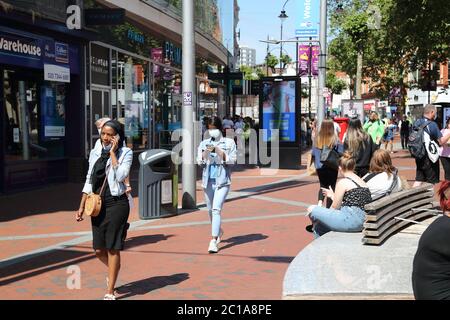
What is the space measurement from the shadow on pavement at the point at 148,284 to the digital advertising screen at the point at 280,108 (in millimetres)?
14734

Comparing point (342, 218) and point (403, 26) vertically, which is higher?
point (403, 26)

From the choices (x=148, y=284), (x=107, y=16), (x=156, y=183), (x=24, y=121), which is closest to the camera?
(x=148, y=284)

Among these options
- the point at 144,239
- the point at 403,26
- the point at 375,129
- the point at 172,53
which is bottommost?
the point at 144,239

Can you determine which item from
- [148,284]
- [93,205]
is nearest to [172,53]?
[148,284]

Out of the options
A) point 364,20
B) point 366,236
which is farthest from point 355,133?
point 364,20

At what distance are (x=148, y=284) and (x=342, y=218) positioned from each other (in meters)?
2.32

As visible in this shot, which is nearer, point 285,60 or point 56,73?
point 56,73

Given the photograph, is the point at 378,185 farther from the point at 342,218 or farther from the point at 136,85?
the point at 136,85

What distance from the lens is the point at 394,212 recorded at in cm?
733

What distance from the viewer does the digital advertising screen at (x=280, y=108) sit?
2128cm

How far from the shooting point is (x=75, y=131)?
651 inches

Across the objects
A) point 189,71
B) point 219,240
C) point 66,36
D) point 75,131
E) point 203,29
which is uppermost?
point 203,29
